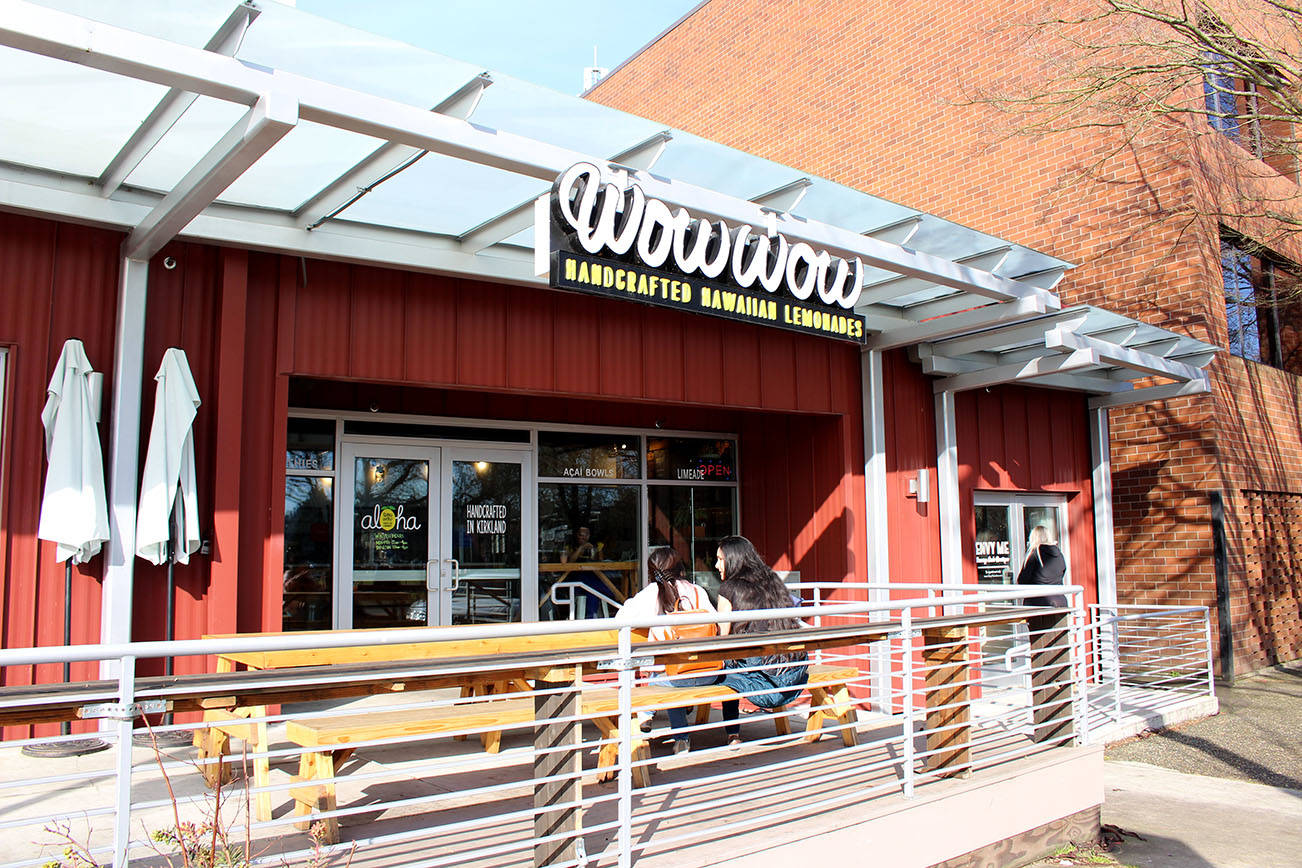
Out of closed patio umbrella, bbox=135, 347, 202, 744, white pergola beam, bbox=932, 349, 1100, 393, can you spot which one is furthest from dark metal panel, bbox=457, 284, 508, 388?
white pergola beam, bbox=932, 349, 1100, 393

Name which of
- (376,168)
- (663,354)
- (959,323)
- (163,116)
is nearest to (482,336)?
(663,354)

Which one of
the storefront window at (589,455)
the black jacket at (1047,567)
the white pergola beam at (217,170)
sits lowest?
the black jacket at (1047,567)

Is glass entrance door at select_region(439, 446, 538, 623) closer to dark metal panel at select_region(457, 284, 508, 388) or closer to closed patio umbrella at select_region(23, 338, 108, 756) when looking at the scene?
dark metal panel at select_region(457, 284, 508, 388)

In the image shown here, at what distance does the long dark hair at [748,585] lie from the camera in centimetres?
572

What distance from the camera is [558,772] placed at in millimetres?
3666

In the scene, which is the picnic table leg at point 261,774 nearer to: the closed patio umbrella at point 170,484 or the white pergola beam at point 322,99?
the closed patio umbrella at point 170,484

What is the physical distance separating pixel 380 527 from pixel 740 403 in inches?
131

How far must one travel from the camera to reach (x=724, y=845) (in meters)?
3.96

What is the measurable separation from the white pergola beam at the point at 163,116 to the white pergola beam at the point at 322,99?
0.19 m

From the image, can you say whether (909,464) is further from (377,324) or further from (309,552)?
(309,552)

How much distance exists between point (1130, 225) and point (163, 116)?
11120 millimetres

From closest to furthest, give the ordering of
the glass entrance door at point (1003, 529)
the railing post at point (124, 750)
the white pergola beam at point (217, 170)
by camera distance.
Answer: the railing post at point (124, 750) → the white pergola beam at point (217, 170) → the glass entrance door at point (1003, 529)

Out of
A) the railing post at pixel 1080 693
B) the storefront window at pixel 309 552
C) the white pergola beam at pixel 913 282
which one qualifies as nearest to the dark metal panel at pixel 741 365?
the white pergola beam at pixel 913 282

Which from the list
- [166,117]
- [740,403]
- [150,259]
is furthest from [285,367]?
[740,403]
